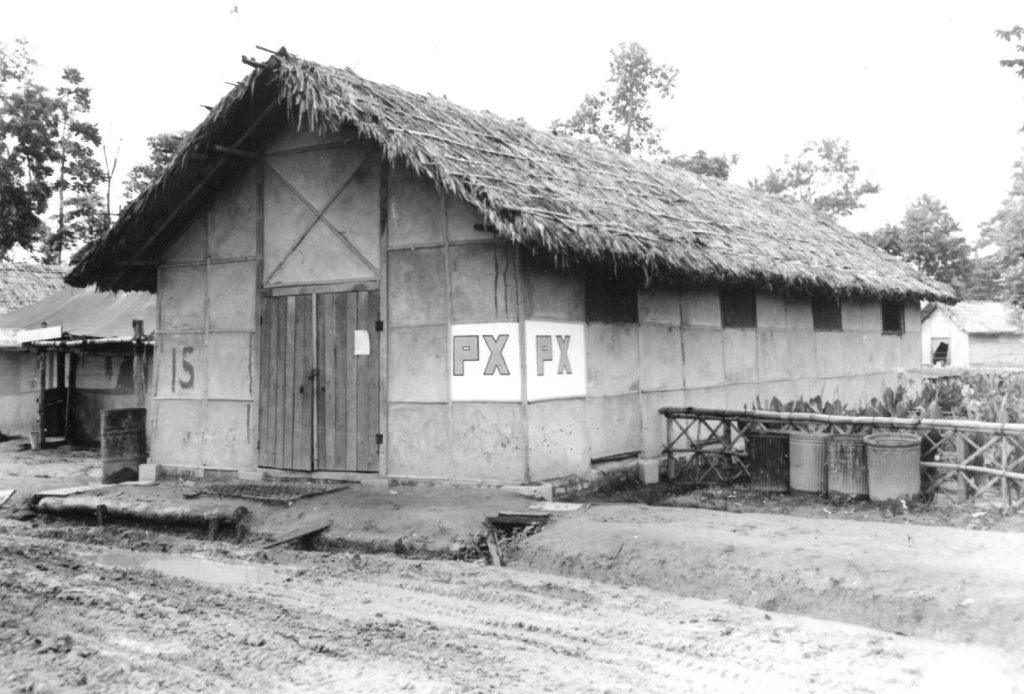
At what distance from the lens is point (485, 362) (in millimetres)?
9625

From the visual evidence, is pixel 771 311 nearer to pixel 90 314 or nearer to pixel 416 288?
pixel 416 288

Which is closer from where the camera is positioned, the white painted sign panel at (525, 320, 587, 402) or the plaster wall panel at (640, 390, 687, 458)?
the white painted sign panel at (525, 320, 587, 402)

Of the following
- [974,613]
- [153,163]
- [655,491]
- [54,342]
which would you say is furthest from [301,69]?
[153,163]

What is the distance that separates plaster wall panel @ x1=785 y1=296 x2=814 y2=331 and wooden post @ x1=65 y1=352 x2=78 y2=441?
13.7m

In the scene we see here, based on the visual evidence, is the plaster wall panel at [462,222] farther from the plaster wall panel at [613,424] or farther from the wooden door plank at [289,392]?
the wooden door plank at [289,392]

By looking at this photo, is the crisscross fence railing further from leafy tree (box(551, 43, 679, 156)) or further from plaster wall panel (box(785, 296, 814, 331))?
leafy tree (box(551, 43, 679, 156))

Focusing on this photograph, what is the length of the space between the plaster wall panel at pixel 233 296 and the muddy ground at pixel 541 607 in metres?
3.23

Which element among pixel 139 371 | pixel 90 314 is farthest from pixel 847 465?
pixel 90 314

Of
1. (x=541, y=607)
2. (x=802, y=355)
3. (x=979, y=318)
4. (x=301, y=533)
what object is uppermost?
(x=979, y=318)

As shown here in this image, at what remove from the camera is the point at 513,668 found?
477 cm

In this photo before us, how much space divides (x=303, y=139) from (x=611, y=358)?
4574 millimetres

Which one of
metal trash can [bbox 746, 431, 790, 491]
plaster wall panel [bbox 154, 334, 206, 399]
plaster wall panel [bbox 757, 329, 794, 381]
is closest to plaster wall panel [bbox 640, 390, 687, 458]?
metal trash can [bbox 746, 431, 790, 491]

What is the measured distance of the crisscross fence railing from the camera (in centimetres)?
867

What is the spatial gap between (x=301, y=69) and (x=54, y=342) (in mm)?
9729
